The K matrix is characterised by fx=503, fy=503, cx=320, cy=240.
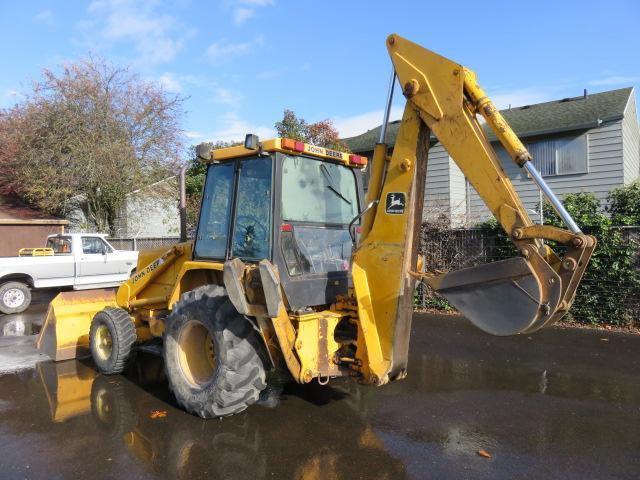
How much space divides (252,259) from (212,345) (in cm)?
97

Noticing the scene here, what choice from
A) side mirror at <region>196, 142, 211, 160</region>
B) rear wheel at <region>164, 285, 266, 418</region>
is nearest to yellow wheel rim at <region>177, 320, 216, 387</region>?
rear wheel at <region>164, 285, 266, 418</region>

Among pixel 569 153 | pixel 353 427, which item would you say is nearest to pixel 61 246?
pixel 353 427

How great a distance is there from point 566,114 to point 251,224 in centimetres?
1195

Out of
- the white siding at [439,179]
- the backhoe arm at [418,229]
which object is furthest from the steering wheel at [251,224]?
the white siding at [439,179]

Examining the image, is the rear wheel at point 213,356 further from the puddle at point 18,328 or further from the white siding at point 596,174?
the white siding at point 596,174

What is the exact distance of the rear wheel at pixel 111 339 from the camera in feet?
19.1

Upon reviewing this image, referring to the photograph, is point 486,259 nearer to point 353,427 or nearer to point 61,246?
point 353,427

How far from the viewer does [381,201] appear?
4.11 m

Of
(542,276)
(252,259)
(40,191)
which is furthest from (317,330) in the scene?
(40,191)

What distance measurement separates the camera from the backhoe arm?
3.34 meters

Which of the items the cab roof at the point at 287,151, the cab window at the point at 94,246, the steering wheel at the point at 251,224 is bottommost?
the cab window at the point at 94,246

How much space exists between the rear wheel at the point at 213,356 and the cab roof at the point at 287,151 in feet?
4.26

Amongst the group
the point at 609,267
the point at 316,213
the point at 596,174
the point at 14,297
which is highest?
the point at 596,174

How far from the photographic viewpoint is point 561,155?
43.1 ft
